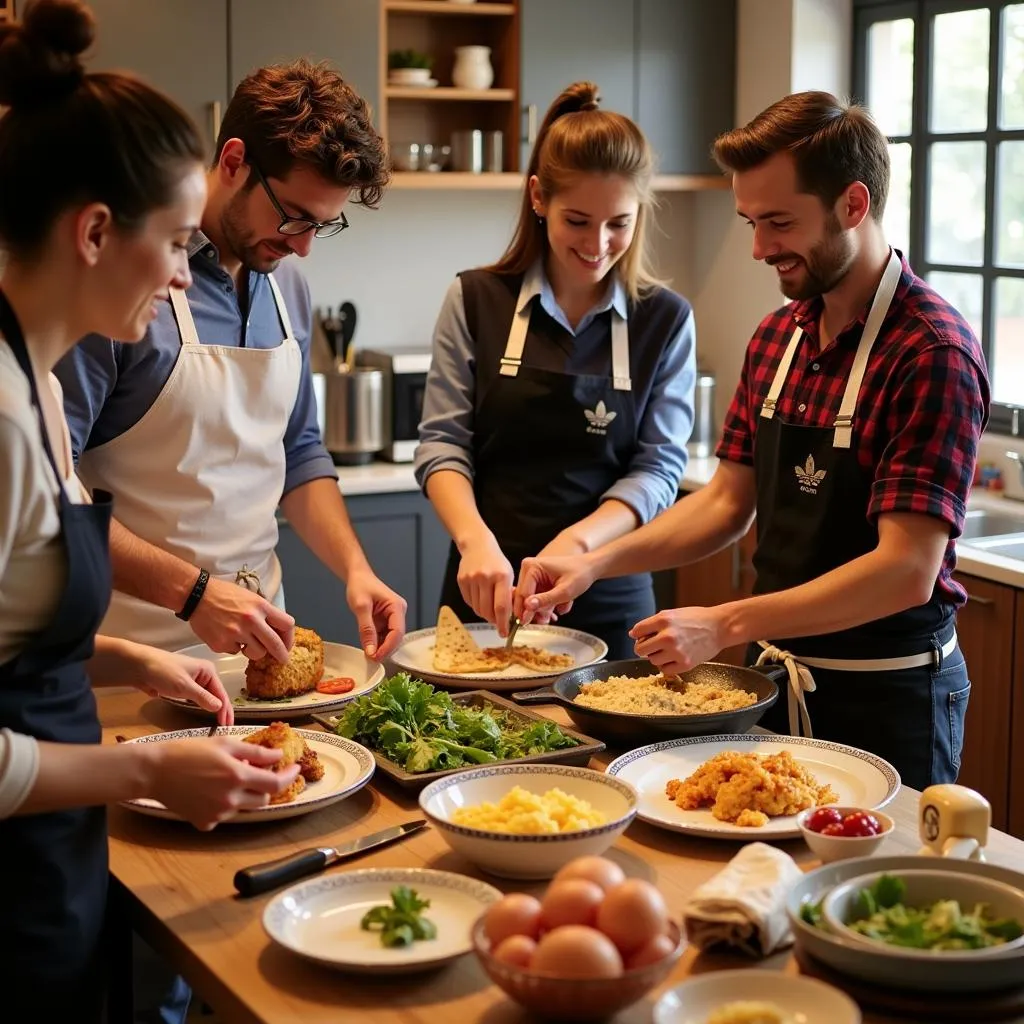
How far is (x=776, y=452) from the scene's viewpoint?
2.19 m

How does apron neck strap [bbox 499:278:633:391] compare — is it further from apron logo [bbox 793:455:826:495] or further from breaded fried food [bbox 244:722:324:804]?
breaded fried food [bbox 244:722:324:804]

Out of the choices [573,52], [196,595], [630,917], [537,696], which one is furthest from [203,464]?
[573,52]

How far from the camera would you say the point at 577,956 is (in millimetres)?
1139

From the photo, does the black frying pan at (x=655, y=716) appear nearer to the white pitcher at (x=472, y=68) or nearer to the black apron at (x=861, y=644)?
the black apron at (x=861, y=644)

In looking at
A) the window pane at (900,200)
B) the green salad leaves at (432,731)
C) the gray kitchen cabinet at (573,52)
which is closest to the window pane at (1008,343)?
the window pane at (900,200)

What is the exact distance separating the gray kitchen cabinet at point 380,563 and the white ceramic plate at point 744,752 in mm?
2228

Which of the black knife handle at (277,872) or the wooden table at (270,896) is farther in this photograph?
the black knife handle at (277,872)

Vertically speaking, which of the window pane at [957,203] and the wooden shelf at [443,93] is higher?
the wooden shelf at [443,93]

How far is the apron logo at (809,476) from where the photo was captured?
211 cm

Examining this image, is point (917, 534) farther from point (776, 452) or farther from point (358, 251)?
point (358, 251)

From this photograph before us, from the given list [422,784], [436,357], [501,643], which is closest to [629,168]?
[436,357]

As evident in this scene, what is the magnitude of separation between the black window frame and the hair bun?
9.87 ft

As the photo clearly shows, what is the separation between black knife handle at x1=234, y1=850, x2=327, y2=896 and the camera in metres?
1.44

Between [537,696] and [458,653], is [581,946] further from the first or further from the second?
[458,653]
